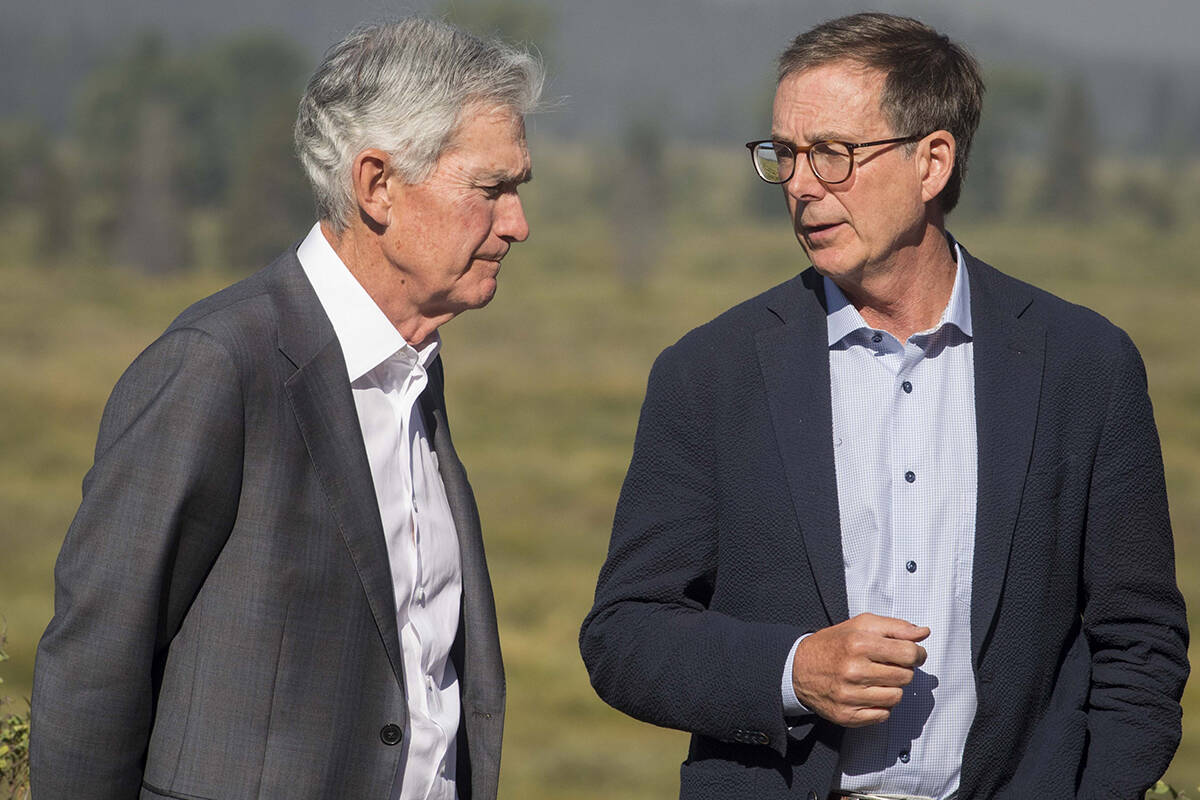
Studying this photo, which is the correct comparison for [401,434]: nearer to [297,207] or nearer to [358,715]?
[358,715]

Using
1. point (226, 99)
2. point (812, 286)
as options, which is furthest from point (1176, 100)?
point (812, 286)

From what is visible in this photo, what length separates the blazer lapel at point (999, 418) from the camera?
7.36ft

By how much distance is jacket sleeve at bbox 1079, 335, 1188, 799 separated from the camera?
7.57 feet

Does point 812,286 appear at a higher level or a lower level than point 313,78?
lower

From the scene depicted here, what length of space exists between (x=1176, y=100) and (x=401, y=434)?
3443 inches

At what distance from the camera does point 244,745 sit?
6.68ft

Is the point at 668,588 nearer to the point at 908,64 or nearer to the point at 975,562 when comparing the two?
the point at 975,562

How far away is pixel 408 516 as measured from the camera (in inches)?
89.0

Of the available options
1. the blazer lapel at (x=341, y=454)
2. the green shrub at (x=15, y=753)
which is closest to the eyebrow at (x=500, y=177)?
the blazer lapel at (x=341, y=454)

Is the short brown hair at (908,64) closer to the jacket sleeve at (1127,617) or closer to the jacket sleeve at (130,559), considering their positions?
the jacket sleeve at (1127,617)

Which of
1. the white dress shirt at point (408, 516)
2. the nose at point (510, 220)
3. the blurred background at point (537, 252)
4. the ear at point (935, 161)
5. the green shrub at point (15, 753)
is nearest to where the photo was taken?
the white dress shirt at point (408, 516)

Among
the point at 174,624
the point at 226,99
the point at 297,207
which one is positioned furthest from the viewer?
the point at 226,99

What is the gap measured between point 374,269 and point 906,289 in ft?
2.97

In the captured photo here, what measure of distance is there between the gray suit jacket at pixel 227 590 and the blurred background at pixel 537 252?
→ 19.8m
